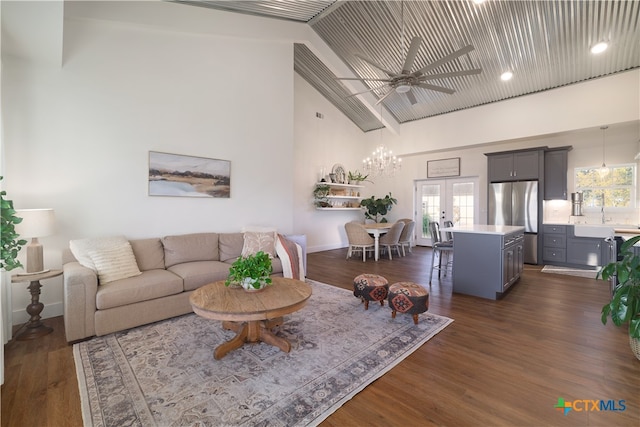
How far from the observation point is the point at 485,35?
4562 mm

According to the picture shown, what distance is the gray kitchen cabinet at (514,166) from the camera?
5605 millimetres

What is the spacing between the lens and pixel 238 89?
173 inches

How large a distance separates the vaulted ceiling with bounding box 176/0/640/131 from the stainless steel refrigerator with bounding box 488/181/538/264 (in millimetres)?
2035

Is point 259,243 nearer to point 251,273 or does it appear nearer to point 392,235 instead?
point 251,273

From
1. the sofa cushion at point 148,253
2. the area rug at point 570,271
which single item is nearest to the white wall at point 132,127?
the sofa cushion at point 148,253

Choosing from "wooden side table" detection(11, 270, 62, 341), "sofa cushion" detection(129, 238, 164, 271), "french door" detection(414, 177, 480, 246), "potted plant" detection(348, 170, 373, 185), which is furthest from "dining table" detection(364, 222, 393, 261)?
"wooden side table" detection(11, 270, 62, 341)

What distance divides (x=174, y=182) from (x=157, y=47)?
5.99ft

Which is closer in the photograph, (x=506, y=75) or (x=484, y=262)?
(x=484, y=262)

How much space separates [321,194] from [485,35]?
4.55 metres

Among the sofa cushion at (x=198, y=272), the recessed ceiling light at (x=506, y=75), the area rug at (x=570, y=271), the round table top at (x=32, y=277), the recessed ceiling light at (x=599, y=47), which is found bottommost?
the area rug at (x=570, y=271)

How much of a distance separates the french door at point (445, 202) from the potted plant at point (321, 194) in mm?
2947

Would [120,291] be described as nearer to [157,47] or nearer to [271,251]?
[271,251]

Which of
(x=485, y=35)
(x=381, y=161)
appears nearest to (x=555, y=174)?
(x=485, y=35)

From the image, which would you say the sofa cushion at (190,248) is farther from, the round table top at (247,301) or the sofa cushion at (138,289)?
the round table top at (247,301)
